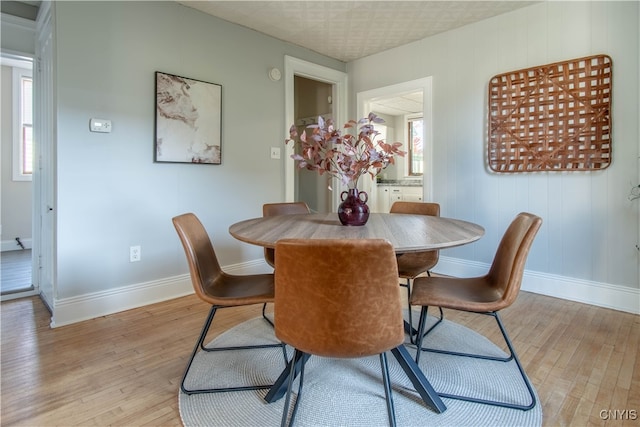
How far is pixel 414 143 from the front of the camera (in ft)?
22.6

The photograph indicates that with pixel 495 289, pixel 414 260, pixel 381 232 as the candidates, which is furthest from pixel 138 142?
pixel 495 289

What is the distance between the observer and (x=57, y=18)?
2.24 m

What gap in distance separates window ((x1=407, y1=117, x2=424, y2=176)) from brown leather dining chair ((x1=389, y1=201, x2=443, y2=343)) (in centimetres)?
439

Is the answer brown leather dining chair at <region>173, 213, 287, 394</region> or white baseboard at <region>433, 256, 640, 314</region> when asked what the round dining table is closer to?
brown leather dining chair at <region>173, 213, 287, 394</region>

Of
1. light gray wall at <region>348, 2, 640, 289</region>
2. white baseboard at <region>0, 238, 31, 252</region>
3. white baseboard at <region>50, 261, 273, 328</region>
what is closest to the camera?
white baseboard at <region>50, 261, 273, 328</region>

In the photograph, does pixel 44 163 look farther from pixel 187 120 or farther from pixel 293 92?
pixel 293 92

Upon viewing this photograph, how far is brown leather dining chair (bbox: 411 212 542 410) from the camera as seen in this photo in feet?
4.64

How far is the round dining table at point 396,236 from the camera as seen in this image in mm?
1305

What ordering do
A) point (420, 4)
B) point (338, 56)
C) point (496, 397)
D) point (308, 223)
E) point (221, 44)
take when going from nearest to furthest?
1. point (496, 397)
2. point (308, 223)
3. point (420, 4)
4. point (221, 44)
5. point (338, 56)

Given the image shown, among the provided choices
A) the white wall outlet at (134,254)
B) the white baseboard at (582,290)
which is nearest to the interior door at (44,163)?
the white wall outlet at (134,254)

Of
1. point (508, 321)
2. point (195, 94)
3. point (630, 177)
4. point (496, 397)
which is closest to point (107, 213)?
point (195, 94)

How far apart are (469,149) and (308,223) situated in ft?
7.06

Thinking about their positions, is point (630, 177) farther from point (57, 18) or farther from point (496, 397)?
point (57, 18)

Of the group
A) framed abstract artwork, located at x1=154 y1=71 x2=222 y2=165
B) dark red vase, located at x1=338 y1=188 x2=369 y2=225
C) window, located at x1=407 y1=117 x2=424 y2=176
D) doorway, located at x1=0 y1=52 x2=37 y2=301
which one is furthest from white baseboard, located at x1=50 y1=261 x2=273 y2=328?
window, located at x1=407 y1=117 x2=424 y2=176
